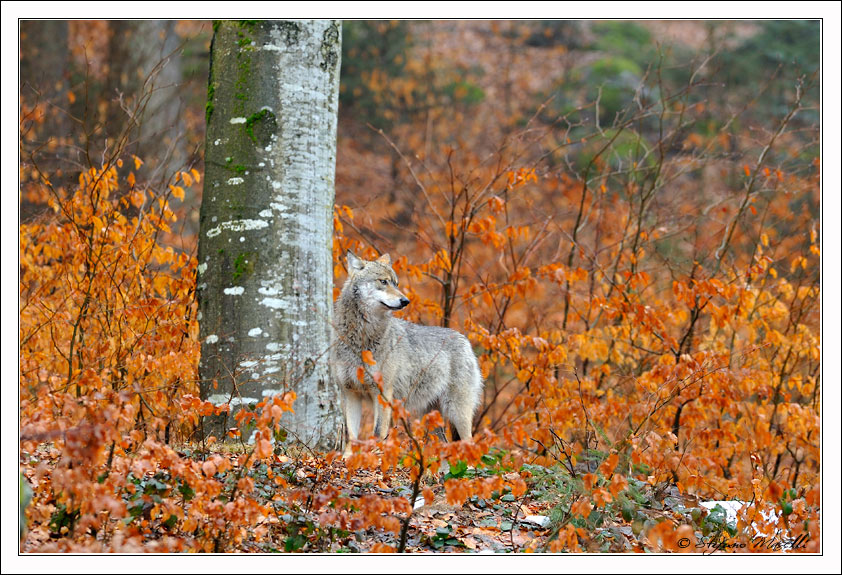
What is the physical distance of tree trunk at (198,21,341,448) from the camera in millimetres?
6574

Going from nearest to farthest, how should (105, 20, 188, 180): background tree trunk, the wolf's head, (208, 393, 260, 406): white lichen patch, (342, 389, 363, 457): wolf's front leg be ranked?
(208, 393, 260, 406): white lichen patch < (342, 389, 363, 457): wolf's front leg < the wolf's head < (105, 20, 188, 180): background tree trunk

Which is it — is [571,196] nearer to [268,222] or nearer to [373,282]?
[373,282]

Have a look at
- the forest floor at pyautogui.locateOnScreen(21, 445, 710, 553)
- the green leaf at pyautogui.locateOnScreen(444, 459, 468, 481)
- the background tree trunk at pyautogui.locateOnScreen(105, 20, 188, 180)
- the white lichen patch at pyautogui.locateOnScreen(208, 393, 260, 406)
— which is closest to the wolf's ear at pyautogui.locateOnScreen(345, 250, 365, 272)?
the white lichen patch at pyautogui.locateOnScreen(208, 393, 260, 406)

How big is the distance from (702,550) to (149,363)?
15.5ft

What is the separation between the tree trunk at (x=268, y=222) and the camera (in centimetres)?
657

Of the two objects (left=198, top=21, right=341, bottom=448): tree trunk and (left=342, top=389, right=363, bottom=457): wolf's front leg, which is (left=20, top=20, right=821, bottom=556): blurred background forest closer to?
(left=198, top=21, right=341, bottom=448): tree trunk

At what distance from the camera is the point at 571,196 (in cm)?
1405

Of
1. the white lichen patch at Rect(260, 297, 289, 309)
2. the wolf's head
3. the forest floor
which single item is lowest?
the forest floor

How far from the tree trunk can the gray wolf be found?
43 centimetres

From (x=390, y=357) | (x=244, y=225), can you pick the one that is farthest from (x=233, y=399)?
(x=390, y=357)

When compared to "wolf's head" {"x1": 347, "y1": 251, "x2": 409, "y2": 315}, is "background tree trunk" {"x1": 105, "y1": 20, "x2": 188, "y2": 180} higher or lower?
higher

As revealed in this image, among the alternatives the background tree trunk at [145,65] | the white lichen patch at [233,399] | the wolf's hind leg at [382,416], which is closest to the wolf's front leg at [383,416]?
the wolf's hind leg at [382,416]

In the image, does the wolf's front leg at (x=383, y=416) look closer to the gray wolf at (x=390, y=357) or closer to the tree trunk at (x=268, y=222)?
the gray wolf at (x=390, y=357)

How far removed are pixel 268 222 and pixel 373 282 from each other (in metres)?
1.36
